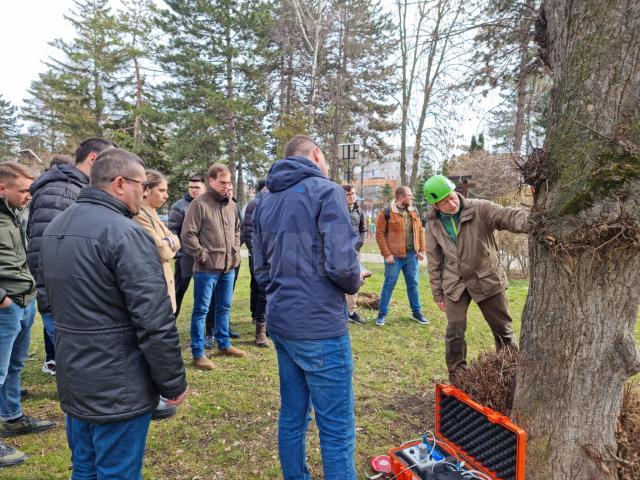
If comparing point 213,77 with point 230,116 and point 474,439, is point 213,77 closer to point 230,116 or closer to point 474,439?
point 230,116

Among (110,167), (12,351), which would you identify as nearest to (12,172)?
(12,351)

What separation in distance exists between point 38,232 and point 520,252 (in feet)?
34.2

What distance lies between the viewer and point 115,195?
1893 millimetres

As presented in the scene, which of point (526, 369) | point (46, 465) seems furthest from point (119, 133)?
point (526, 369)

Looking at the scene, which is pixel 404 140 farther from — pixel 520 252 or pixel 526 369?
pixel 526 369

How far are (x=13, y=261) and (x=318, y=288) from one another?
2.47 meters

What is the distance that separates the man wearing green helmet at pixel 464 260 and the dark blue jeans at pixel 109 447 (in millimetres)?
2559

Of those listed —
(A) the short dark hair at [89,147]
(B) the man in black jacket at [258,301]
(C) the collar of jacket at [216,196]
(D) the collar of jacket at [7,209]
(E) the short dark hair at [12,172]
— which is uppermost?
(A) the short dark hair at [89,147]

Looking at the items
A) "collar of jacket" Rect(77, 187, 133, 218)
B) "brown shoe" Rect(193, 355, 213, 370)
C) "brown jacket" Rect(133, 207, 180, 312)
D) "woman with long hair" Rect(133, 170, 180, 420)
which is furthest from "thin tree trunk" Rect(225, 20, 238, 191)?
"collar of jacket" Rect(77, 187, 133, 218)

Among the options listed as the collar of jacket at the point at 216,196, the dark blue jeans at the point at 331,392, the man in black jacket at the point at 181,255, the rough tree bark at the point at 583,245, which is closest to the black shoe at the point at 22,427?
the man in black jacket at the point at 181,255

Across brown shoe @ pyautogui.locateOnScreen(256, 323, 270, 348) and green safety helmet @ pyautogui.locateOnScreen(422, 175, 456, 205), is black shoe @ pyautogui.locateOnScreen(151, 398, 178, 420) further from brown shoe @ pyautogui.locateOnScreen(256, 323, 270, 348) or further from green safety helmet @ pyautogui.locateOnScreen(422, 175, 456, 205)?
green safety helmet @ pyautogui.locateOnScreen(422, 175, 456, 205)

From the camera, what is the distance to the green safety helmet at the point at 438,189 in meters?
3.38

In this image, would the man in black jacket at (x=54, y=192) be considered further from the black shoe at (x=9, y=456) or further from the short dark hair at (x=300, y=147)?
the short dark hair at (x=300, y=147)

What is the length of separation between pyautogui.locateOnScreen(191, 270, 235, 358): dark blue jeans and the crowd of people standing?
95 centimetres
